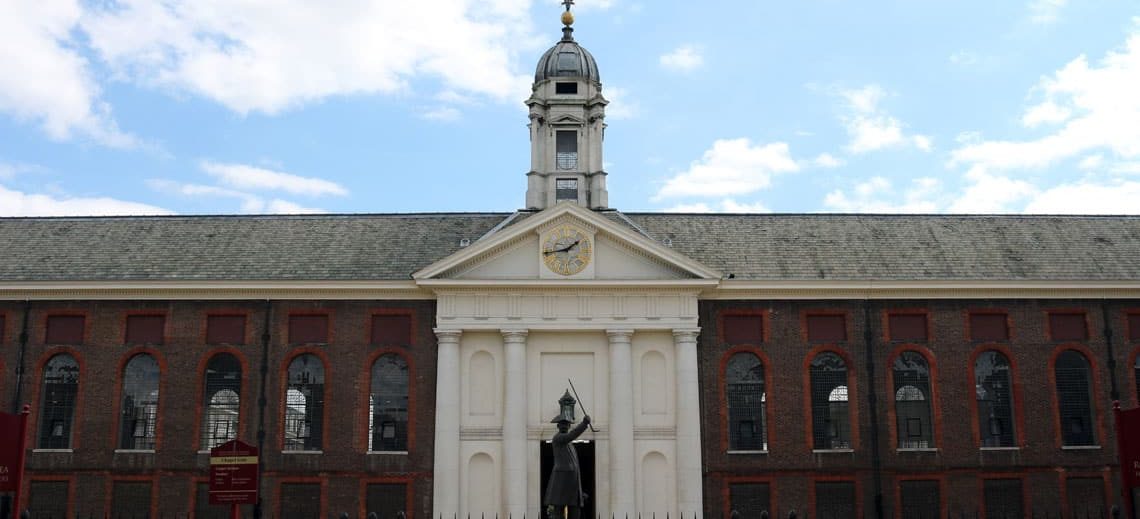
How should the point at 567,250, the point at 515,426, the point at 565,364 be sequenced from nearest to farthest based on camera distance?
the point at 515,426, the point at 565,364, the point at 567,250

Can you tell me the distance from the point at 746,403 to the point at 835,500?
4.46 meters

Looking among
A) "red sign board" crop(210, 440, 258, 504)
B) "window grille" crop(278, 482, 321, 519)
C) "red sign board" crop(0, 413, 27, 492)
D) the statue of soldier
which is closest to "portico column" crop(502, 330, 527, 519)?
"window grille" crop(278, 482, 321, 519)

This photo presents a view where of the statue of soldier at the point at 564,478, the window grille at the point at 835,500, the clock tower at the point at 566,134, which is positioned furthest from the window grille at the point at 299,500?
the statue of soldier at the point at 564,478

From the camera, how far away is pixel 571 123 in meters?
43.8

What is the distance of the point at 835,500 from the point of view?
37.6 meters

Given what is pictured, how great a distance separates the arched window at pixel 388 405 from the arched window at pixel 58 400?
34.7 ft

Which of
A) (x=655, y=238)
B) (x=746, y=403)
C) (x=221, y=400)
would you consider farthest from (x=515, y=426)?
(x=221, y=400)

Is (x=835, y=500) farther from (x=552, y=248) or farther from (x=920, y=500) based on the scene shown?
(x=552, y=248)

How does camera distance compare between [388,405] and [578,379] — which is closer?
[578,379]

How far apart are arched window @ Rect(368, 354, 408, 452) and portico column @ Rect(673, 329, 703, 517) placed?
31.4ft

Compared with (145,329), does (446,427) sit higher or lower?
lower

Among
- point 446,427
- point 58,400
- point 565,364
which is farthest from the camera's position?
point 58,400

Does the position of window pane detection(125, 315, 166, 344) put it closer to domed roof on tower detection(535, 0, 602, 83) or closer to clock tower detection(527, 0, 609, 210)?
clock tower detection(527, 0, 609, 210)

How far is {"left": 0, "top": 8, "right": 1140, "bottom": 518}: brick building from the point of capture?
37344 millimetres
